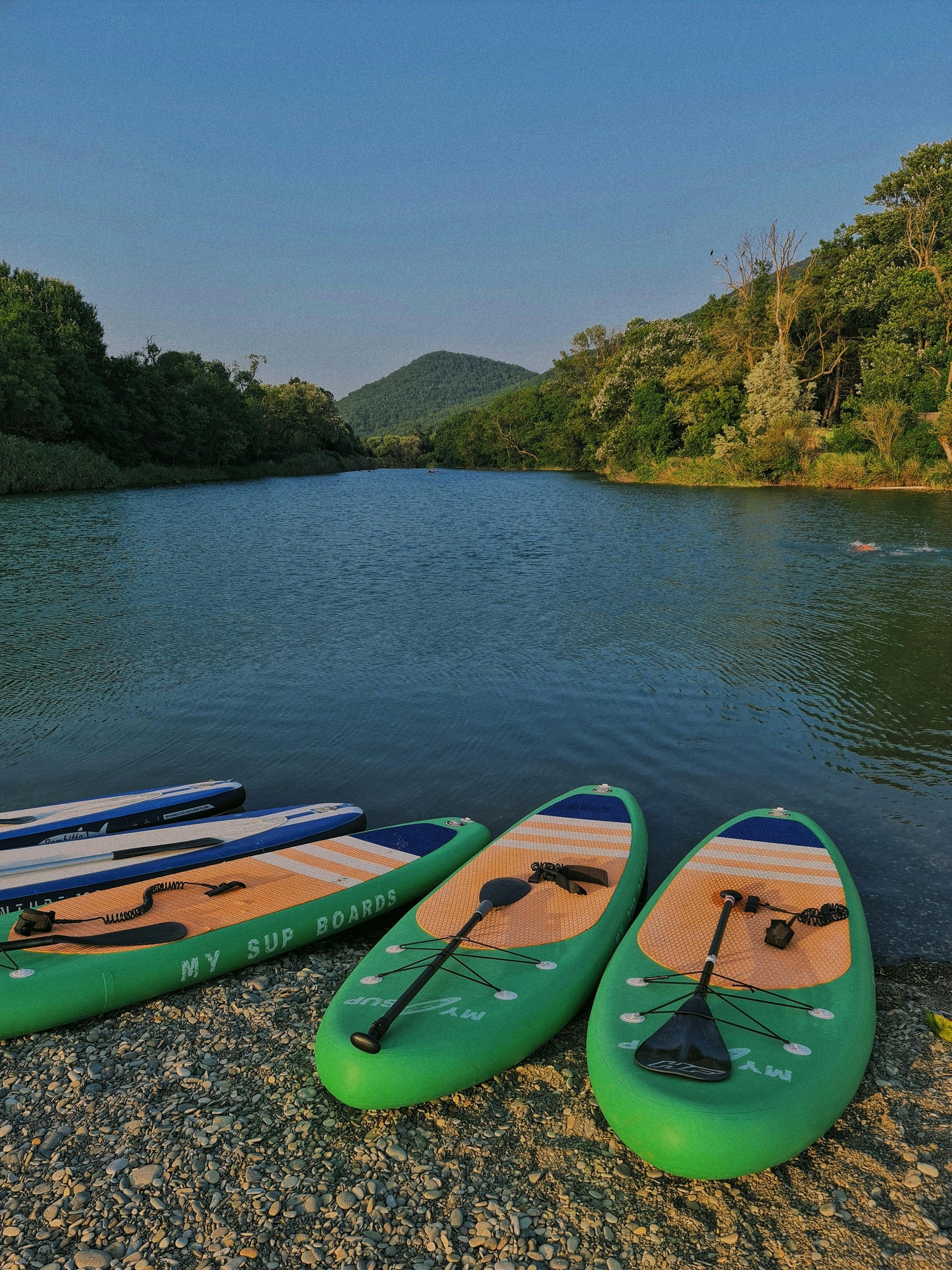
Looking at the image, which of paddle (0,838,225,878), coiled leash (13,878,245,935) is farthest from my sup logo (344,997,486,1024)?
paddle (0,838,225,878)

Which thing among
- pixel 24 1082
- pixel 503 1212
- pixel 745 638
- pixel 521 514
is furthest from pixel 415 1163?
pixel 521 514

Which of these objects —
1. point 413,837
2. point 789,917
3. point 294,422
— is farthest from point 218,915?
point 294,422

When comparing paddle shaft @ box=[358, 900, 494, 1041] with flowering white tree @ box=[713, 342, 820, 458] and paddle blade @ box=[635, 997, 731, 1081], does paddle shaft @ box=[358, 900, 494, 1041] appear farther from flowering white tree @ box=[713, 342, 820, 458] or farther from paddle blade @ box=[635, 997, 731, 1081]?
flowering white tree @ box=[713, 342, 820, 458]

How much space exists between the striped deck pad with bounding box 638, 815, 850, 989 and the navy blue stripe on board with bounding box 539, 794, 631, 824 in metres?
0.75

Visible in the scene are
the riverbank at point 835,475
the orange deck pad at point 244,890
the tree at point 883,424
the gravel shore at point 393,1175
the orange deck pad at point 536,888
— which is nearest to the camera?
the gravel shore at point 393,1175

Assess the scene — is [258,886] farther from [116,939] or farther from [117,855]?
[117,855]

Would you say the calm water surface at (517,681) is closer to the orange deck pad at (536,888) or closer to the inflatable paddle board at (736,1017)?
the orange deck pad at (536,888)

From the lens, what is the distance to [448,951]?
411cm

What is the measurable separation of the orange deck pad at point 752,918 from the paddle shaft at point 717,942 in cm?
6

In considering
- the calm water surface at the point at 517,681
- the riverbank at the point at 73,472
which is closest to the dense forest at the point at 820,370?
the calm water surface at the point at 517,681

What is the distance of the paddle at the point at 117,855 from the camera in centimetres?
518

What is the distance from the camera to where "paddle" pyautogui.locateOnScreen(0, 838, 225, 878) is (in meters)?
5.18

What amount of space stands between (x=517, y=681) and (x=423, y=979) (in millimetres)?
6908

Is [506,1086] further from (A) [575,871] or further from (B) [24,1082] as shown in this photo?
(B) [24,1082]
